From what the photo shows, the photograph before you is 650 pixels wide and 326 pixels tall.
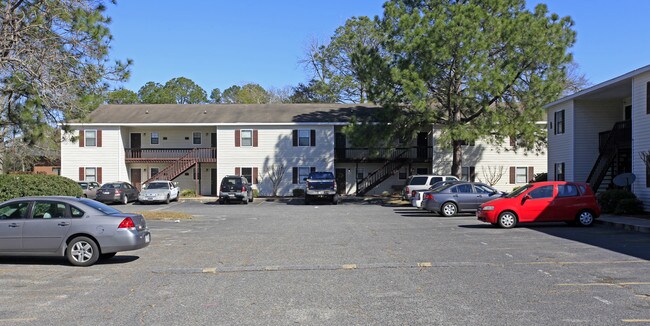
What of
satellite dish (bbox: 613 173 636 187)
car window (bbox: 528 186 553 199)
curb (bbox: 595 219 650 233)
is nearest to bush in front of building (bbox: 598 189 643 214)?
satellite dish (bbox: 613 173 636 187)

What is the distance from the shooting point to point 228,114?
159 feet

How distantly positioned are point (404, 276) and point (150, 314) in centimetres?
455

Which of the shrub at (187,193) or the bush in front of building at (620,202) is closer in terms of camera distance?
the bush in front of building at (620,202)

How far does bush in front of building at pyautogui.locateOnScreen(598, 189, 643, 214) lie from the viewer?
23234 millimetres

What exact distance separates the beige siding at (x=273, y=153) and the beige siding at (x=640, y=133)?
24.1 metres

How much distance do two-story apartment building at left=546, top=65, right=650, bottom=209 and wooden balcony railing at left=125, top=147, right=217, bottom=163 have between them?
2451 centimetres

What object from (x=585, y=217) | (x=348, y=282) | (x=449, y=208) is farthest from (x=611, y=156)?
(x=348, y=282)

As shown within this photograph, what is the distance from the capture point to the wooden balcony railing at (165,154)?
46.4 m

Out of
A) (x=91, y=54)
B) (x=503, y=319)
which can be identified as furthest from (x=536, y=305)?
(x=91, y=54)

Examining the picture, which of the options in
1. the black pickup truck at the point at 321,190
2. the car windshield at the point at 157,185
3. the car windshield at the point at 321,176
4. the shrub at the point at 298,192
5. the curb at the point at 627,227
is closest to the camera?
the curb at the point at 627,227

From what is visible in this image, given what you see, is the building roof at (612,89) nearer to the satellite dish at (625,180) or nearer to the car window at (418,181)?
the satellite dish at (625,180)

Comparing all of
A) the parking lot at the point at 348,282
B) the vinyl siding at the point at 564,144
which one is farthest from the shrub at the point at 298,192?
the parking lot at the point at 348,282

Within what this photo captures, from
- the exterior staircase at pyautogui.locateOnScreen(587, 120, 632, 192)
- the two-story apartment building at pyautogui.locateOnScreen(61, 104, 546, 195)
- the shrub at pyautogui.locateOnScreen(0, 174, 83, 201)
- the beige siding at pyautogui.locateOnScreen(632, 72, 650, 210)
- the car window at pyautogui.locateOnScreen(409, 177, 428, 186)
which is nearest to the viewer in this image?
the shrub at pyautogui.locateOnScreen(0, 174, 83, 201)

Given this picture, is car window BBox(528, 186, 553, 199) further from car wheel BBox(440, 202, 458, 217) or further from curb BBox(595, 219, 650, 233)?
car wheel BBox(440, 202, 458, 217)
